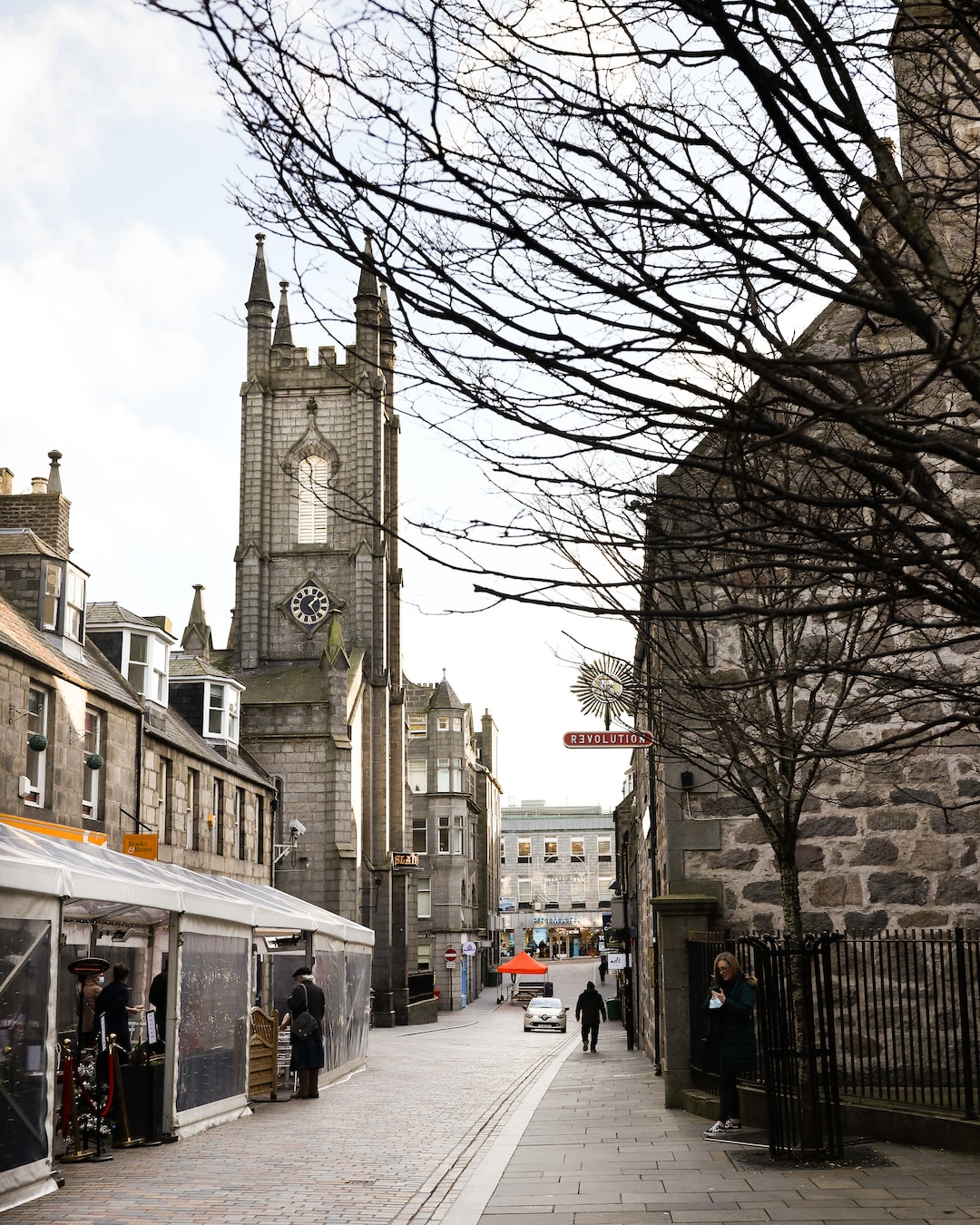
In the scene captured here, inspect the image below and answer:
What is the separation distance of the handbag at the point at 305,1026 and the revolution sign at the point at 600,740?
505 cm

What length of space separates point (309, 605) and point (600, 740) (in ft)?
124

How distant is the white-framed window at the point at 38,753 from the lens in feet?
64.5

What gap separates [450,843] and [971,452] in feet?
222

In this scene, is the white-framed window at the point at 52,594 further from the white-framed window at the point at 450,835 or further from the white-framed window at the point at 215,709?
→ the white-framed window at the point at 450,835

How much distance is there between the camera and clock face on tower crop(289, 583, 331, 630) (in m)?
54.6

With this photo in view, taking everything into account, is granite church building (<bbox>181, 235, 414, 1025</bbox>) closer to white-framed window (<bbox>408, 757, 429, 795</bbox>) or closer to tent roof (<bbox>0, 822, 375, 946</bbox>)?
white-framed window (<bbox>408, 757, 429, 795</bbox>)

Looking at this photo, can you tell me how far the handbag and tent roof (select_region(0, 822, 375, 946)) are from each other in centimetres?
117

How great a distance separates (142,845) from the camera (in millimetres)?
22500

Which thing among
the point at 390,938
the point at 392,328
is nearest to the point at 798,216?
the point at 392,328

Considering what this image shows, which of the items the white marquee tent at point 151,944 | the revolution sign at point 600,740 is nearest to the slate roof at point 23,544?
the white marquee tent at point 151,944

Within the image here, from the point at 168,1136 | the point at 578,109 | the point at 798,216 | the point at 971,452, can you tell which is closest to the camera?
the point at 971,452

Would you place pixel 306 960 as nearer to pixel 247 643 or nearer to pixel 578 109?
pixel 578 109

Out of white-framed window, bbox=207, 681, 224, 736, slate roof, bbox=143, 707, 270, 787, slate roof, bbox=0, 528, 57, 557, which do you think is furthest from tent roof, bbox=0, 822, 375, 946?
white-framed window, bbox=207, 681, 224, 736

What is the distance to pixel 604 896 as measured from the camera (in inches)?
4710
